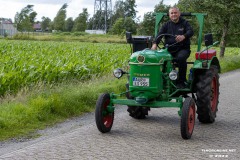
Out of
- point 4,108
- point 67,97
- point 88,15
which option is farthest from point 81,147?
point 88,15

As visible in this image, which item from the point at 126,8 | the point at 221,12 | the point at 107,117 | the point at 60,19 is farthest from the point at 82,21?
the point at 107,117

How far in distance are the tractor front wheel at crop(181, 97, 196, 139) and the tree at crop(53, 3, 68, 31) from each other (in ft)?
383

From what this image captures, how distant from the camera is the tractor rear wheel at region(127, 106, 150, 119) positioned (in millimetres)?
9352

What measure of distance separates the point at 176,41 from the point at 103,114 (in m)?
2.15

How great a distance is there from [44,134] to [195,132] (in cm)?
271

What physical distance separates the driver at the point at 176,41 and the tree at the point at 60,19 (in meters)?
115

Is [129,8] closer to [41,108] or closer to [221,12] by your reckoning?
[221,12]

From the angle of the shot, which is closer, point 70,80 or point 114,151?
point 114,151

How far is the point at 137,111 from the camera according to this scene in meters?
9.42

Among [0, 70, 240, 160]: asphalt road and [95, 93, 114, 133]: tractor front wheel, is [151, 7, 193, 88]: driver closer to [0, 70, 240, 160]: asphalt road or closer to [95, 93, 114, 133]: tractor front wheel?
[0, 70, 240, 160]: asphalt road

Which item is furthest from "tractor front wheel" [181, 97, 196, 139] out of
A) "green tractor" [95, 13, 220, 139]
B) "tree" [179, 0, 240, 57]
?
"tree" [179, 0, 240, 57]

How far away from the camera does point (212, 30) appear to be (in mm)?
28391

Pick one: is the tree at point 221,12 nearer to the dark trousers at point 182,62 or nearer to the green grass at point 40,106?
the green grass at point 40,106

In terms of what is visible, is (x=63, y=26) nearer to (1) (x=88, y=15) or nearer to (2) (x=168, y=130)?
(1) (x=88, y=15)
